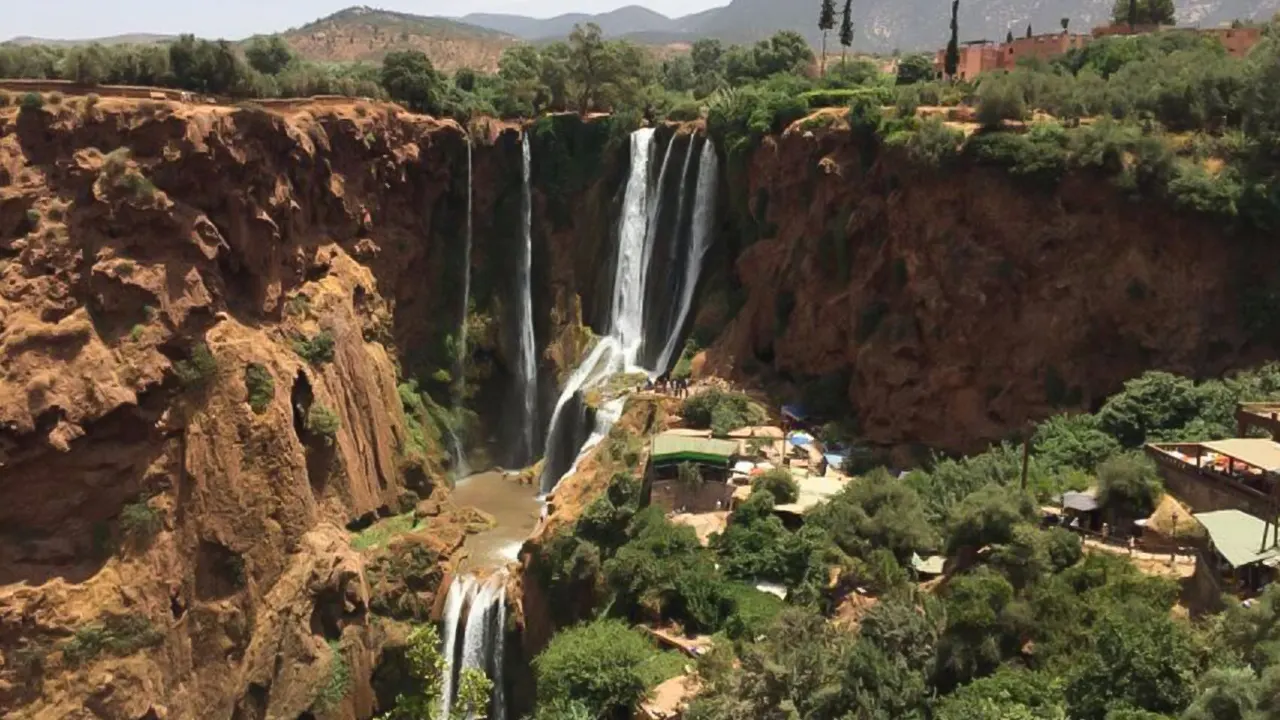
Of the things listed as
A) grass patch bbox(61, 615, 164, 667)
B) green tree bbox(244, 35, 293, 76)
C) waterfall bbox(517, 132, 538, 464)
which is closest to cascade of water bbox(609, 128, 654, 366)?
waterfall bbox(517, 132, 538, 464)

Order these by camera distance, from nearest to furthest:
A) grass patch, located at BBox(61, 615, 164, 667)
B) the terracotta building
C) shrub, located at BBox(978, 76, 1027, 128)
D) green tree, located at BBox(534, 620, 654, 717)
Result: green tree, located at BBox(534, 620, 654, 717)
grass patch, located at BBox(61, 615, 164, 667)
shrub, located at BBox(978, 76, 1027, 128)
the terracotta building

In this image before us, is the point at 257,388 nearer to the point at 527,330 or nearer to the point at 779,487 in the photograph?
the point at 779,487

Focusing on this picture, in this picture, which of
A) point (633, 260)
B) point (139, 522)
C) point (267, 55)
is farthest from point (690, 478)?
point (267, 55)

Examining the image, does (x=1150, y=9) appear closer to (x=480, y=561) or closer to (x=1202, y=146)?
(x=1202, y=146)

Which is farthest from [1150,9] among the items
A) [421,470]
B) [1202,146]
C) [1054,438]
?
[421,470]

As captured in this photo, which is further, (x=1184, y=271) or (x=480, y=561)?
(x=480, y=561)

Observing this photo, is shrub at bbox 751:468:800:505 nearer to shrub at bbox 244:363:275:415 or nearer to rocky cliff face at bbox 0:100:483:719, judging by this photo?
rocky cliff face at bbox 0:100:483:719
